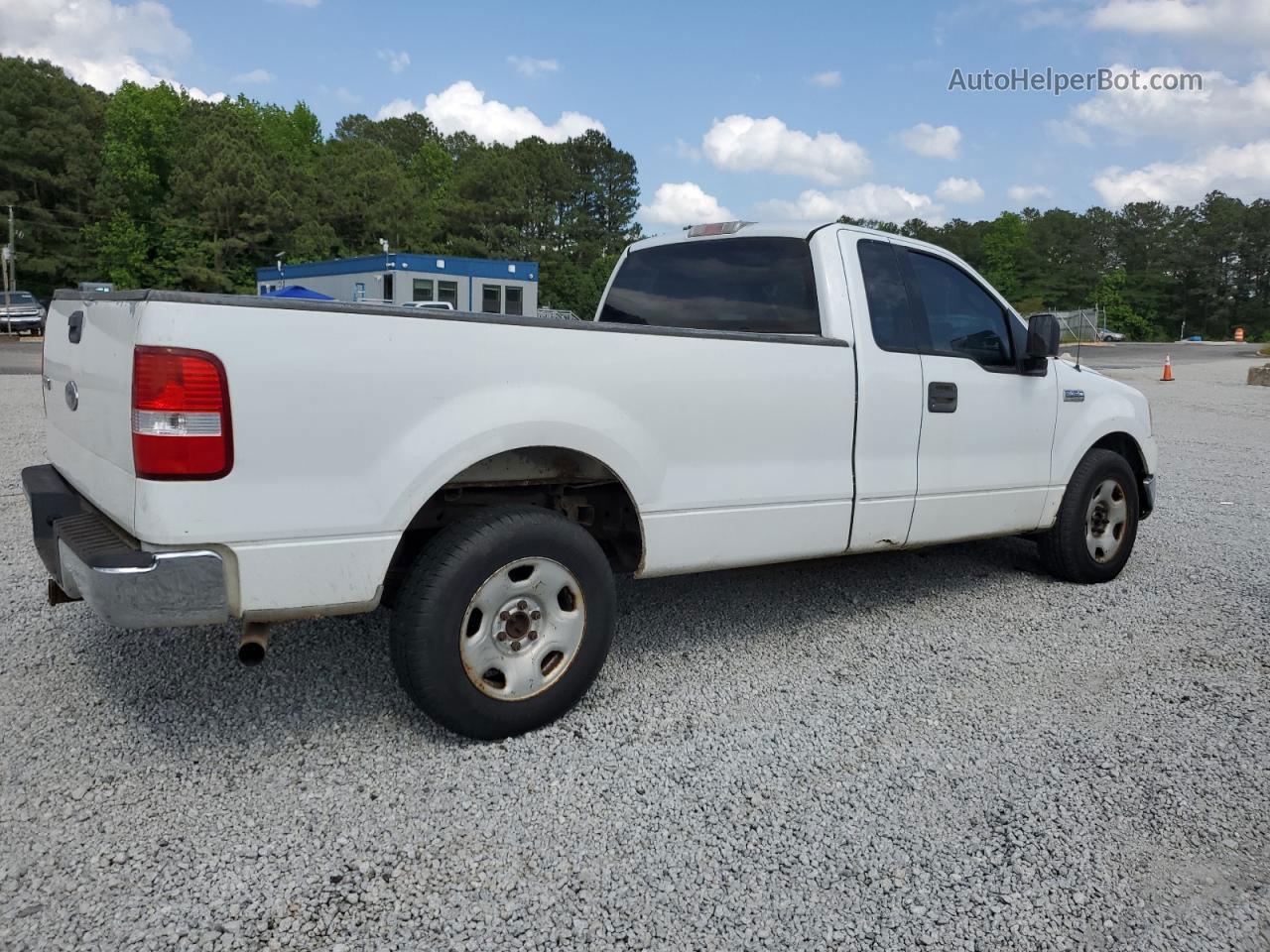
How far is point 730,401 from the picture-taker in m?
3.72

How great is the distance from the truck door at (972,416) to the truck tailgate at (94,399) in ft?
A: 10.7

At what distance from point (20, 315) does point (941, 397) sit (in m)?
39.7

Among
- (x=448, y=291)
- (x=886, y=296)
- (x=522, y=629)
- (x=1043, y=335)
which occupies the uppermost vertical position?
(x=448, y=291)

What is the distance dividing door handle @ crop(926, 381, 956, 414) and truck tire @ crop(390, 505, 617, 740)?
192 centimetres

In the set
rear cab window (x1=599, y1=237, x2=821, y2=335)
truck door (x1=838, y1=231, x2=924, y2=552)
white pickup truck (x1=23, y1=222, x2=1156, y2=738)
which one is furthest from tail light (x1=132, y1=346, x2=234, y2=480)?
truck door (x1=838, y1=231, x2=924, y2=552)

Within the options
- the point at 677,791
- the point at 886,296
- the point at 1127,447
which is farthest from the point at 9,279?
the point at 677,791

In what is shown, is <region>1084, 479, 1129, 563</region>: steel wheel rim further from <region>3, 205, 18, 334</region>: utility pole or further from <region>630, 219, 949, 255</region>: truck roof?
<region>3, 205, 18, 334</region>: utility pole

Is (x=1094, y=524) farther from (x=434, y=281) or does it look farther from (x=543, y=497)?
(x=434, y=281)

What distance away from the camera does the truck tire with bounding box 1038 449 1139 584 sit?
5324 mm

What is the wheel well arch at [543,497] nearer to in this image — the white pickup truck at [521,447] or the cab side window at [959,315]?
the white pickup truck at [521,447]

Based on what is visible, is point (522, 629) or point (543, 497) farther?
point (543, 497)

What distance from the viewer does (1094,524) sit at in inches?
218

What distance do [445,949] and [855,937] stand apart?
0.99 metres

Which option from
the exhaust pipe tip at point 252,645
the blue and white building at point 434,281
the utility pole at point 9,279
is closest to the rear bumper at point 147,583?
the exhaust pipe tip at point 252,645
